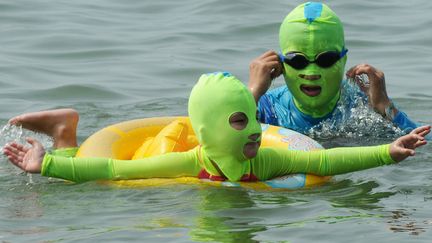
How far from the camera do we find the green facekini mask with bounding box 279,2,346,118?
8.80m

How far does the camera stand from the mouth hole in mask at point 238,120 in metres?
7.41

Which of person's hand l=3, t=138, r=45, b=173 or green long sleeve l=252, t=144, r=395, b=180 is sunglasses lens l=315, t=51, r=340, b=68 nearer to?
green long sleeve l=252, t=144, r=395, b=180

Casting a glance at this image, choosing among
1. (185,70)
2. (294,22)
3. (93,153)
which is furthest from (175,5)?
(93,153)

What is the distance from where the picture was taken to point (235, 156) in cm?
750

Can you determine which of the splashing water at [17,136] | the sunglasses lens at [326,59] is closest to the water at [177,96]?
the splashing water at [17,136]

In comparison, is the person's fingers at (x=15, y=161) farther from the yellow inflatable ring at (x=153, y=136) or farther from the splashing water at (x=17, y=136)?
the splashing water at (x=17, y=136)

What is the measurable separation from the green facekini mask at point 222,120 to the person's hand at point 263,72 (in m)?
1.40

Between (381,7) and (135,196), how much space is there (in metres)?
8.93

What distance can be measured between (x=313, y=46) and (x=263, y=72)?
0.42 metres

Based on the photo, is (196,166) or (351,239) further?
(196,166)

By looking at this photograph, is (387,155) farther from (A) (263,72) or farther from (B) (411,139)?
(A) (263,72)

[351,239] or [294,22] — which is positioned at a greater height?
[294,22]

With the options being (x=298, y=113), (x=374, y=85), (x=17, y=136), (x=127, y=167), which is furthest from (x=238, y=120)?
(x=17, y=136)

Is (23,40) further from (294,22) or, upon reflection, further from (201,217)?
(201,217)
